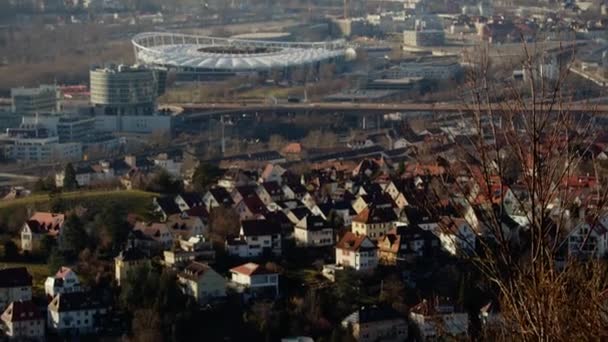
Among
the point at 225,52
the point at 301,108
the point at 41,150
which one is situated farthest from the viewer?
the point at 225,52

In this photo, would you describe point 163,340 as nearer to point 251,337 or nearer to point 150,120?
point 251,337

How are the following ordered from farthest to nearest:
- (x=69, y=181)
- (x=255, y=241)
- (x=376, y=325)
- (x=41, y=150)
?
(x=41, y=150) → (x=69, y=181) → (x=255, y=241) → (x=376, y=325)

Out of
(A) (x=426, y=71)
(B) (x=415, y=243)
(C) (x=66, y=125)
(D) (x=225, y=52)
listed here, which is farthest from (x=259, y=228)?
(D) (x=225, y=52)

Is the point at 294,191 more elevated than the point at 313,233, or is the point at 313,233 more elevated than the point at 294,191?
the point at 313,233

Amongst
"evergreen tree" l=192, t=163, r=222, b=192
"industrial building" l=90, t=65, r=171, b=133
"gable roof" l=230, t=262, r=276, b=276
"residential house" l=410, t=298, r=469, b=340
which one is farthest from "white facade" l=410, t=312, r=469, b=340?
"industrial building" l=90, t=65, r=171, b=133

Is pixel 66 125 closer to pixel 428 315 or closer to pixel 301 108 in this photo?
pixel 301 108

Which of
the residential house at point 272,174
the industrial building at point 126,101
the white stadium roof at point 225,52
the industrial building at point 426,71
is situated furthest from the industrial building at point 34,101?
the residential house at point 272,174

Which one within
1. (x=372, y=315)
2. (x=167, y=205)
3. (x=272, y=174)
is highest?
(x=372, y=315)
